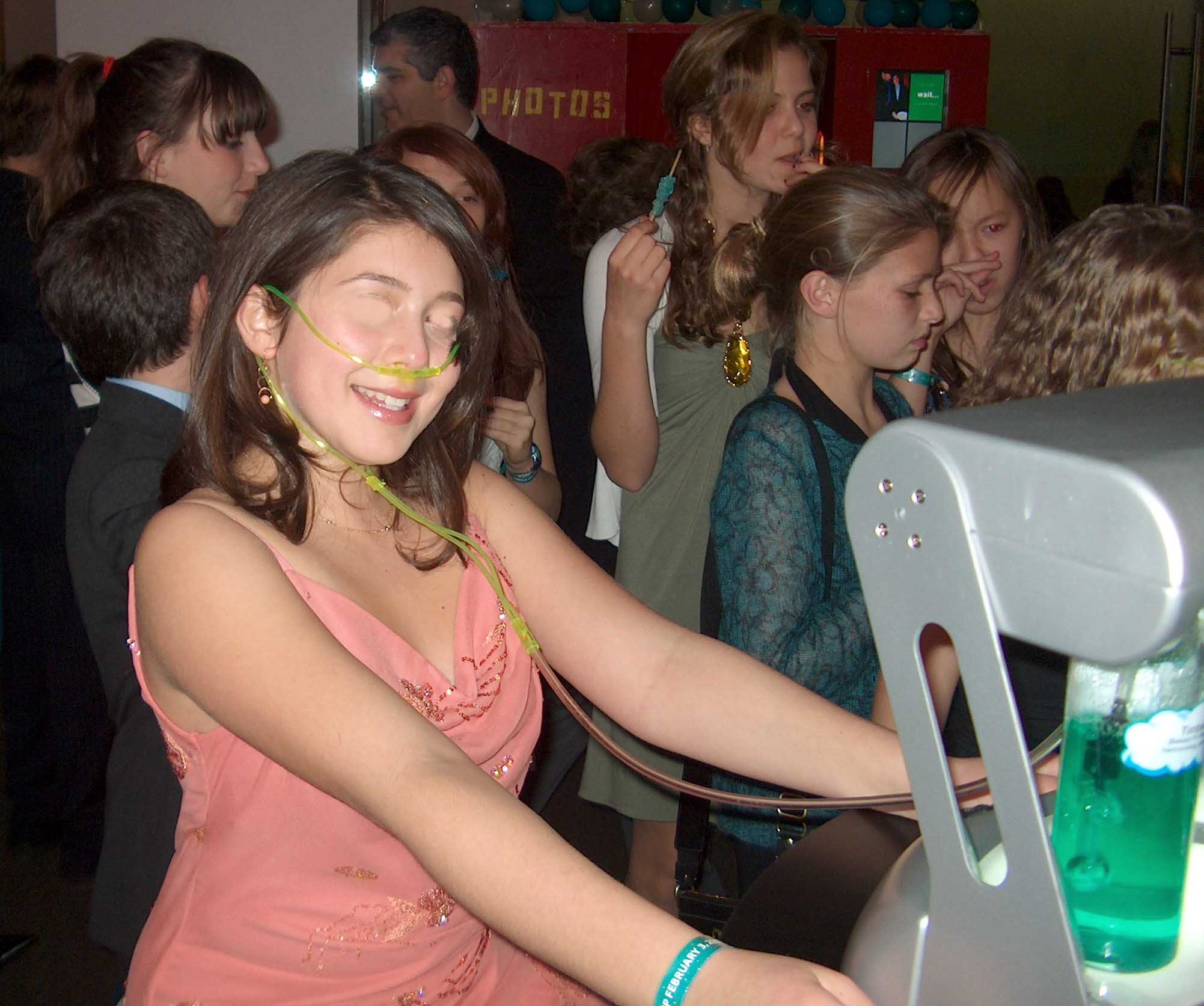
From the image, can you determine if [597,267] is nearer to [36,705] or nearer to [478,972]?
[478,972]

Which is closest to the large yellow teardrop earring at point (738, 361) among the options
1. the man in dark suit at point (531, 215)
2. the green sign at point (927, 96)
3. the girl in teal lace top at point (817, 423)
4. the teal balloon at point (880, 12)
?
the girl in teal lace top at point (817, 423)

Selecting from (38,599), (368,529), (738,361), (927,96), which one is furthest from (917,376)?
(927,96)

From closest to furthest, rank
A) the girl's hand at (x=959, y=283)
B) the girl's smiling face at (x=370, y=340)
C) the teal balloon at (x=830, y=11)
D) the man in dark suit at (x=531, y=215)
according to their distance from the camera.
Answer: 1. the girl's smiling face at (x=370, y=340)
2. the girl's hand at (x=959, y=283)
3. the man in dark suit at (x=531, y=215)
4. the teal balloon at (x=830, y=11)

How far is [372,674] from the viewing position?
97 centimetres

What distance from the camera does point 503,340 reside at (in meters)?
2.29

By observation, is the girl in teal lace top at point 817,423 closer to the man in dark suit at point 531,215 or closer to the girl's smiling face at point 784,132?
the girl's smiling face at point 784,132

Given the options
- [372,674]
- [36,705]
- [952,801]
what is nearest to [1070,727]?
[952,801]

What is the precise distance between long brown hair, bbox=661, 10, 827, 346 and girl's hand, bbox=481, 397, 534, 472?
1.07 ft

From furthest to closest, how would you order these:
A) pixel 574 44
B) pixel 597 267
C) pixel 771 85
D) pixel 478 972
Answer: pixel 574 44
pixel 597 267
pixel 771 85
pixel 478 972

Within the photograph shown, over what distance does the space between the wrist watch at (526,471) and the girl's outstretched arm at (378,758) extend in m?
1.26

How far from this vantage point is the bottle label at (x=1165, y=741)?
2.27 ft

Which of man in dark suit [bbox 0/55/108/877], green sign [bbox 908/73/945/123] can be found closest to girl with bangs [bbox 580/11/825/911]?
man in dark suit [bbox 0/55/108/877]

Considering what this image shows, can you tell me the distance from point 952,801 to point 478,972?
68 cm

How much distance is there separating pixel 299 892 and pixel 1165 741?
765mm
